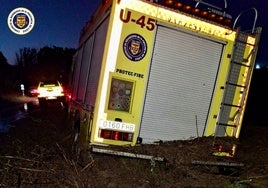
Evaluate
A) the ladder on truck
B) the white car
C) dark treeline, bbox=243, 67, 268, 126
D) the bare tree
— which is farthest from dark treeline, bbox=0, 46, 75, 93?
the ladder on truck

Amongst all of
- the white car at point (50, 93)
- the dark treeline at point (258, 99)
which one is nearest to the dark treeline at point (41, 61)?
the white car at point (50, 93)

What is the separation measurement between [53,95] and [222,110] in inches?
549

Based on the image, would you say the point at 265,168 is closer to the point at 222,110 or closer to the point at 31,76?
the point at 222,110

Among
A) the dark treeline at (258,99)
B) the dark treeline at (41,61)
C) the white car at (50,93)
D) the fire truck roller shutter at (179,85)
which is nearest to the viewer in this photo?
the fire truck roller shutter at (179,85)

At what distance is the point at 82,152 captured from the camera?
21.3 ft

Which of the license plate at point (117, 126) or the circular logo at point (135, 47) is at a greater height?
the circular logo at point (135, 47)

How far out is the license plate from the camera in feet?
20.7

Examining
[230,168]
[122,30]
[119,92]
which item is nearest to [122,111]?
[119,92]

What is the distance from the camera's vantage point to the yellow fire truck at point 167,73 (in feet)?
20.9

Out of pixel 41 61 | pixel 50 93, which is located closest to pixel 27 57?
pixel 41 61

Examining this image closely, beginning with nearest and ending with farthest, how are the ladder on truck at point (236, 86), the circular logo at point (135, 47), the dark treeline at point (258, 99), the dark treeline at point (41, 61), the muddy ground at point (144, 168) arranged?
1. the muddy ground at point (144, 168)
2. the circular logo at point (135, 47)
3. the ladder on truck at point (236, 86)
4. the dark treeline at point (258, 99)
5. the dark treeline at point (41, 61)

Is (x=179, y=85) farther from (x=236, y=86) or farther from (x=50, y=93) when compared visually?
(x=50, y=93)

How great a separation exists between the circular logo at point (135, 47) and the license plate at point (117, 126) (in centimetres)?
123

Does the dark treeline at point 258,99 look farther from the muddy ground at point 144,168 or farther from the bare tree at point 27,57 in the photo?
the bare tree at point 27,57
